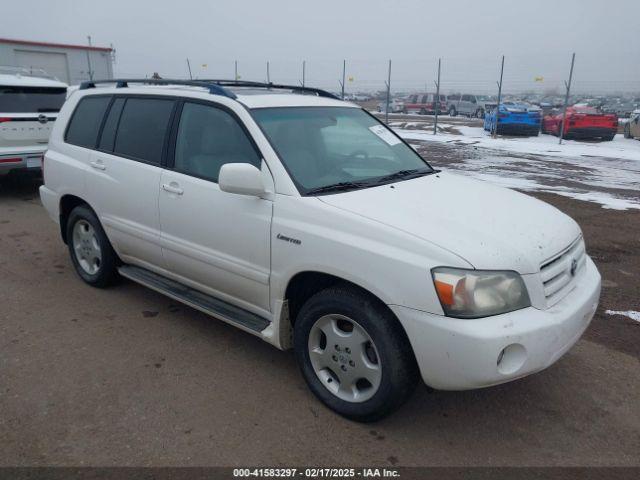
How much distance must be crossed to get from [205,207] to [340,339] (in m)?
1.29

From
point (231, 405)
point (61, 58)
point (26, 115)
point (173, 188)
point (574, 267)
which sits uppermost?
point (61, 58)

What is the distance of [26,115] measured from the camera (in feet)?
27.1

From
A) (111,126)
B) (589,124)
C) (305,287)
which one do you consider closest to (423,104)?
(589,124)

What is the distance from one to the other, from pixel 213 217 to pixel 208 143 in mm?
567

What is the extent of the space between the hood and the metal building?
2451 cm

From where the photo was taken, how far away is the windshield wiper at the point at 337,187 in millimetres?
3168

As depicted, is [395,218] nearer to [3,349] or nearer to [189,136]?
[189,136]

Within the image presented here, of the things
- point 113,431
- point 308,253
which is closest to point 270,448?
point 113,431

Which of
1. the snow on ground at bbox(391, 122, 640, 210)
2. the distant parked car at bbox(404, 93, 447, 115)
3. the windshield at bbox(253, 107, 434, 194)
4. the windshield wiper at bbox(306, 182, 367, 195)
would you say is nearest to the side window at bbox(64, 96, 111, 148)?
the windshield at bbox(253, 107, 434, 194)

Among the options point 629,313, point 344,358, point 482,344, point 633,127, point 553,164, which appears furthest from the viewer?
point 633,127

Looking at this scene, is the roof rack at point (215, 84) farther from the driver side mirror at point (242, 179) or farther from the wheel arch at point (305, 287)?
the wheel arch at point (305, 287)

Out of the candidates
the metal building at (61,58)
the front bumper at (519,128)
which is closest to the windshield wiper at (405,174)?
the front bumper at (519,128)

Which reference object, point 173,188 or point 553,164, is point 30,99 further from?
point 553,164

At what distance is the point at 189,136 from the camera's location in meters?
3.83
